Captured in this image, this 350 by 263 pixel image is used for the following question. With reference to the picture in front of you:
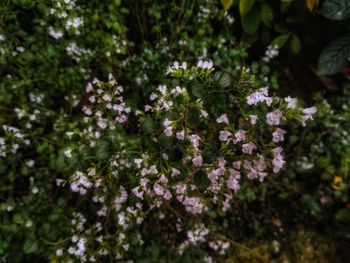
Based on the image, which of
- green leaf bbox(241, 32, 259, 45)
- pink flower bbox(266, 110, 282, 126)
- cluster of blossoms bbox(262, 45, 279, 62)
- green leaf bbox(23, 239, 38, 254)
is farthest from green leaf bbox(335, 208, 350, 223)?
green leaf bbox(23, 239, 38, 254)

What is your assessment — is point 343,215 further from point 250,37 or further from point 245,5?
point 245,5

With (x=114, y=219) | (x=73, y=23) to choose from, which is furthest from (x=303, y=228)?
(x=73, y=23)

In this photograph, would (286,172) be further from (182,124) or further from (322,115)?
(182,124)

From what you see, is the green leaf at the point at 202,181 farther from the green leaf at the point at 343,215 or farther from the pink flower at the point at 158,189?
the green leaf at the point at 343,215

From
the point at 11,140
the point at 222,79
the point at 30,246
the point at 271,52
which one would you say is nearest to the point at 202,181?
the point at 222,79

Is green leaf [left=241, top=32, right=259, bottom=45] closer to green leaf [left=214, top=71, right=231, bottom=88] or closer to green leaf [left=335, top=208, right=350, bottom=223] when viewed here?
green leaf [left=335, top=208, right=350, bottom=223]

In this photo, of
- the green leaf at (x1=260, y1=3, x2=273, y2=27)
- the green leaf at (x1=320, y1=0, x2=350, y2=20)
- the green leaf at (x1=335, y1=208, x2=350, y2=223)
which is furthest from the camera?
the green leaf at (x1=260, y1=3, x2=273, y2=27)

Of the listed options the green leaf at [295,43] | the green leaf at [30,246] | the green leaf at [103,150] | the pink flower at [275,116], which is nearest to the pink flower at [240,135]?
the pink flower at [275,116]
